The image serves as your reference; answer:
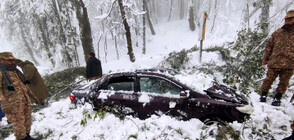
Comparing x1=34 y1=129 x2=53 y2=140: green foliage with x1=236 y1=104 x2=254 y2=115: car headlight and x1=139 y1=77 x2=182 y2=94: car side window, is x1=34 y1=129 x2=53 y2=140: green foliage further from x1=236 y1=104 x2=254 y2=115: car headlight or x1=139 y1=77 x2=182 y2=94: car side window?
x1=236 y1=104 x2=254 y2=115: car headlight

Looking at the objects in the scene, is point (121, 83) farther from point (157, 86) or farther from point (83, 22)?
point (83, 22)

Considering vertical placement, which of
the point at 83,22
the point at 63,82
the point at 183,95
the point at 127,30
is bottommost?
the point at 63,82

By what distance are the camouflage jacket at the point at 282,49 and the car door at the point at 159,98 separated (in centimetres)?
236

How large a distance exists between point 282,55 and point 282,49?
13cm

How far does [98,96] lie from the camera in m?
3.74

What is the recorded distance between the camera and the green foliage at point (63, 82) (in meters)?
6.74

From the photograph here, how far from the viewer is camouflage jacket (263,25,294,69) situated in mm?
3273

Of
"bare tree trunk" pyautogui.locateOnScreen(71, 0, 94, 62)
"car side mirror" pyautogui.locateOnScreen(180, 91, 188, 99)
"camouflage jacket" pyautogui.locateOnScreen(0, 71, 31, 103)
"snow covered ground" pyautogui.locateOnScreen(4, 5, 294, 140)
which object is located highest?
"bare tree trunk" pyautogui.locateOnScreen(71, 0, 94, 62)

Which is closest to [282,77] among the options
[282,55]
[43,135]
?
[282,55]

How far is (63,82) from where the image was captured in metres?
7.82

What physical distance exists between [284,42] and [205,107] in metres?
2.33

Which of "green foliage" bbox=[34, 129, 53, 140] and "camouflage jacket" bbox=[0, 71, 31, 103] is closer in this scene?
"camouflage jacket" bbox=[0, 71, 31, 103]

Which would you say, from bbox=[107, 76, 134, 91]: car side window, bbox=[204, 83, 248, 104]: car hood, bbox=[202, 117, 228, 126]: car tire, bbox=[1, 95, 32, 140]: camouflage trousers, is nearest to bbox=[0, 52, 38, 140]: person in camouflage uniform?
bbox=[1, 95, 32, 140]: camouflage trousers

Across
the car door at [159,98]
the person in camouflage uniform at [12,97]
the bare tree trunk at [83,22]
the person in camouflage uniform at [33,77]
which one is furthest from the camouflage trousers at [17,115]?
the bare tree trunk at [83,22]
